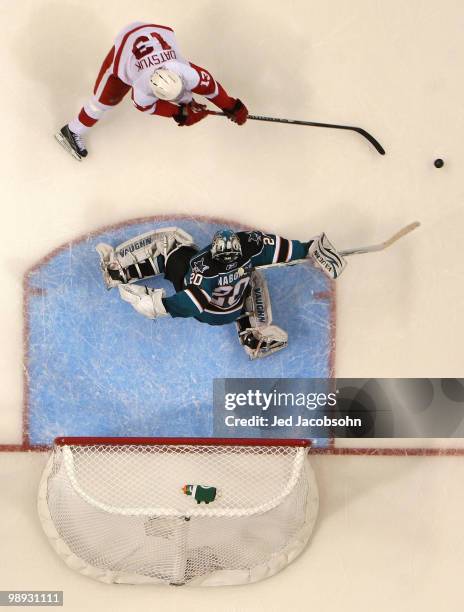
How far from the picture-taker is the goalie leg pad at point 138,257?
3779 mm

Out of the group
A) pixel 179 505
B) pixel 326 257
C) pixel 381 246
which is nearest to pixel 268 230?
pixel 326 257

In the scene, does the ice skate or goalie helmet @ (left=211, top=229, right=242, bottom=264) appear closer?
goalie helmet @ (left=211, top=229, right=242, bottom=264)

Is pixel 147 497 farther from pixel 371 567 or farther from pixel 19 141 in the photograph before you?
pixel 19 141

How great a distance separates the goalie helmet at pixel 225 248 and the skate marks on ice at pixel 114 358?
1.61ft

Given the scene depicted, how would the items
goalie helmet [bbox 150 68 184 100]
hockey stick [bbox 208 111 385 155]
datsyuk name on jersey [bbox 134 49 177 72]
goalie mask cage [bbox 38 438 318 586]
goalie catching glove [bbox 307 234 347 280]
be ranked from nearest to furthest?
goalie helmet [bbox 150 68 184 100] → datsyuk name on jersey [bbox 134 49 177 72] → goalie mask cage [bbox 38 438 318 586] → goalie catching glove [bbox 307 234 347 280] → hockey stick [bbox 208 111 385 155]

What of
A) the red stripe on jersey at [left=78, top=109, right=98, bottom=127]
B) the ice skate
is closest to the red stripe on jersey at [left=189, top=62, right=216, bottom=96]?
the red stripe on jersey at [left=78, top=109, right=98, bottom=127]

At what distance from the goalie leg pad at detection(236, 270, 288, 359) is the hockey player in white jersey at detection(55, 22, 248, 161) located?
759mm

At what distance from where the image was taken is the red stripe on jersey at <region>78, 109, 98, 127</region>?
3.80 meters

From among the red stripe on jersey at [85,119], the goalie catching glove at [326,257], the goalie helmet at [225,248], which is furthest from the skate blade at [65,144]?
the goalie catching glove at [326,257]

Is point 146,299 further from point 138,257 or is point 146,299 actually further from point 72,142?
point 72,142

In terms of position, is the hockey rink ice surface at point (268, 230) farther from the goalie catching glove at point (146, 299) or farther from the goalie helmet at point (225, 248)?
the goalie helmet at point (225, 248)

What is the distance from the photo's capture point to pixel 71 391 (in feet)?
12.9

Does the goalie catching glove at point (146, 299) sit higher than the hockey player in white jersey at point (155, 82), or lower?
lower

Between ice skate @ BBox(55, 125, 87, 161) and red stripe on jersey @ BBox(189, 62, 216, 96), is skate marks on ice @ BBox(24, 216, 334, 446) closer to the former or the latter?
ice skate @ BBox(55, 125, 87, 161)
